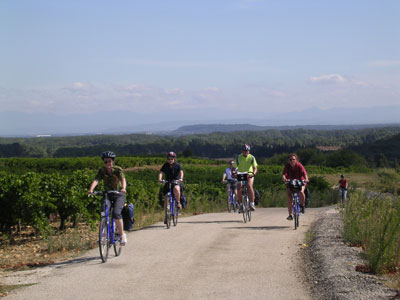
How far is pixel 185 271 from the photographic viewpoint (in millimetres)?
8258

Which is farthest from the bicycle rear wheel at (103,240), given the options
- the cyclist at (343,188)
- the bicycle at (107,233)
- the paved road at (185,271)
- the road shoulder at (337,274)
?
the cyclist at (343,188)

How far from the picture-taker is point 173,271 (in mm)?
8281

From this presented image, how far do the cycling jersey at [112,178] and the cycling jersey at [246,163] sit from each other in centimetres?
554

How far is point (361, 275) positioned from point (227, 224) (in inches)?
268

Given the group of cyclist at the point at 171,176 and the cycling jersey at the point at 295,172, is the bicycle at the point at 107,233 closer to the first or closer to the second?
the group of cyclist at the point at 171,176

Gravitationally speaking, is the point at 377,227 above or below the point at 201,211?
above

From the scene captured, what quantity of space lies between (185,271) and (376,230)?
3107 millimetres

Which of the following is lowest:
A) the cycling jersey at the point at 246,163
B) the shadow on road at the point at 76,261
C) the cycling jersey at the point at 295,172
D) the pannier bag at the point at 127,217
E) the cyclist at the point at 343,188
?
the cyclist at the point at 343,188

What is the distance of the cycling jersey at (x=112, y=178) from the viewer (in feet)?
31.1

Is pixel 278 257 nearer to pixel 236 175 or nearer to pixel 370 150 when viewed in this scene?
pixel 236 175

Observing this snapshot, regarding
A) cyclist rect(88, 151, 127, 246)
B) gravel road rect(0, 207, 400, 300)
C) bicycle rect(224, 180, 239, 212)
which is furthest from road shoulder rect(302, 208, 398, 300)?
bicycle rect(224, 180, 239, 212)

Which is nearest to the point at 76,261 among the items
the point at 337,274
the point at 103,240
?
the point at 103,240

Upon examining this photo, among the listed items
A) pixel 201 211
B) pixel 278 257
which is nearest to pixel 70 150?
pixel 201 211

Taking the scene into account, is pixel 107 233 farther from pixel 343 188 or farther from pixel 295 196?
pixel 343 188
